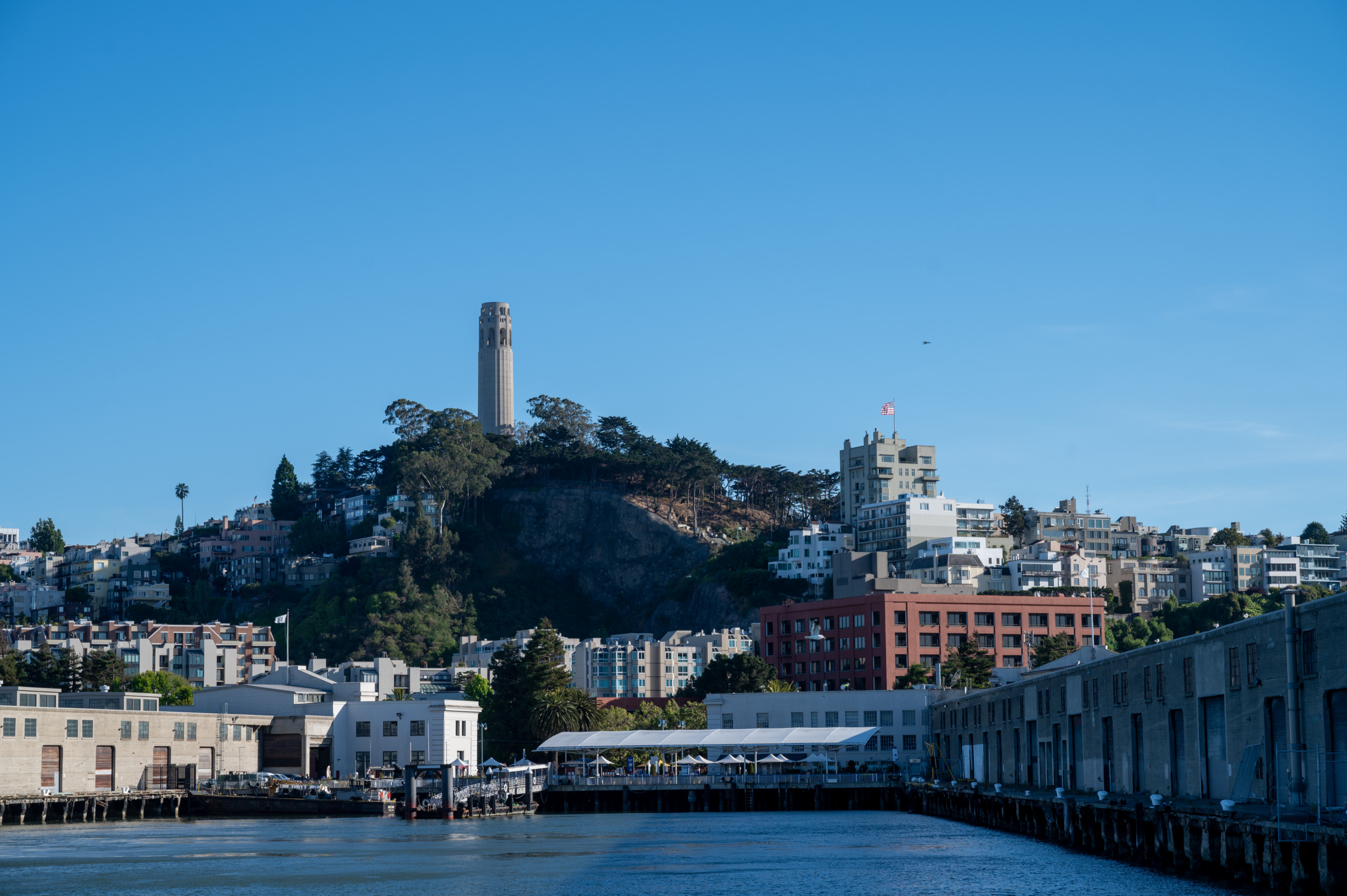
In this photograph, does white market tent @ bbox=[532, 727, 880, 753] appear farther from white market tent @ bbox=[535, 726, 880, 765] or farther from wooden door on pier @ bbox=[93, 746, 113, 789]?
wooden door on pier @ bbox=[93, 746, 113, 789]

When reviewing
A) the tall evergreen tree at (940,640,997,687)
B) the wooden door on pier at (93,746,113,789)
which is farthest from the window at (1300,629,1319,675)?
the tall evergreen tree at (940,640,997,687)

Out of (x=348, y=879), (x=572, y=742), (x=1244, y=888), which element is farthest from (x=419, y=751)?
(x=1244, y=888)

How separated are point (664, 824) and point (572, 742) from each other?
2555 centimetres

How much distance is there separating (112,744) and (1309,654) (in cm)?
8230

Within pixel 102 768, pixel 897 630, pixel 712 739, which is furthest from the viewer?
pixel 897 630

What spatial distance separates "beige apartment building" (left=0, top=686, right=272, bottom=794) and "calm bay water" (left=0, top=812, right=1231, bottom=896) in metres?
8.14

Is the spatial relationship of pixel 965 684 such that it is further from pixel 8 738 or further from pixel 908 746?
pixel 8 738

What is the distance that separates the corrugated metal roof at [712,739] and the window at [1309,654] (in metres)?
68.3

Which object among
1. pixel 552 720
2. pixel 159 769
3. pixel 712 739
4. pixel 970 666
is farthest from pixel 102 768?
pixel 970 666

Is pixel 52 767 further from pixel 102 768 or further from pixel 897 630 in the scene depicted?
pixel 897 630

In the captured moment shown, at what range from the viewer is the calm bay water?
58.7 meters

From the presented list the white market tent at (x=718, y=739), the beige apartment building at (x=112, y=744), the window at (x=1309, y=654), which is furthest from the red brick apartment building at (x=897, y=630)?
the window at (x=1309, y=654)

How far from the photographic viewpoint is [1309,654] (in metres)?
51.7

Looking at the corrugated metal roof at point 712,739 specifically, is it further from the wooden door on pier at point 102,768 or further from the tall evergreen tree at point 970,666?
the wooden door on pier at point 102,768
